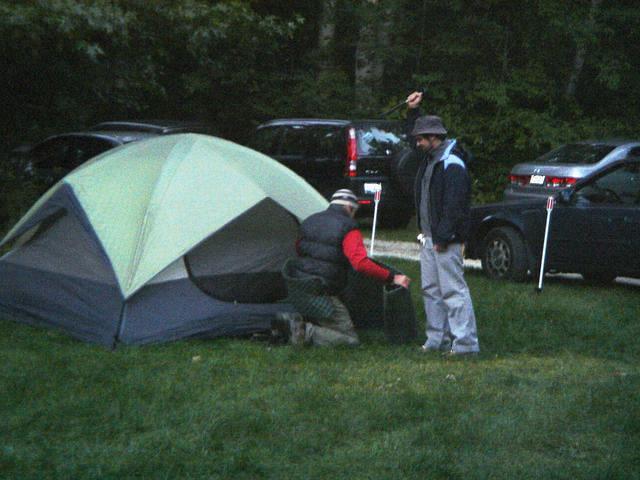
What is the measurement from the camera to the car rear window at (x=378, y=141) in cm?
1889

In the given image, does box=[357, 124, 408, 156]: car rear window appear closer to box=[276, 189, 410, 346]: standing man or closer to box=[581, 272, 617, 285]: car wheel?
box=[581, 272, 617, 285]: car wheel

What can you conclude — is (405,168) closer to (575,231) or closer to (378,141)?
(378,141)

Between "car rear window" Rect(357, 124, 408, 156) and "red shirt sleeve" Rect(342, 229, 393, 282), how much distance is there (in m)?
9.35

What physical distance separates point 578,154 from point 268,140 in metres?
4.80

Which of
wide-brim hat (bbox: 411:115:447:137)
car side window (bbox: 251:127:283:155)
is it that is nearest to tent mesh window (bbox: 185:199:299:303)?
wide-brim hat (bbox: 411:115:447:137)

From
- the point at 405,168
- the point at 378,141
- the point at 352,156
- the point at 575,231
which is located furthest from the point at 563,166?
the point at 575,231

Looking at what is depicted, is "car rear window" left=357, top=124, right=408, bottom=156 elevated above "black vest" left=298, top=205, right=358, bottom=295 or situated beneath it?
situated beneath

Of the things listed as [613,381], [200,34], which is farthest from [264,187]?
[200,34]

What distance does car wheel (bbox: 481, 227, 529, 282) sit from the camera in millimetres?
13750

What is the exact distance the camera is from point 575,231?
43.4 ft

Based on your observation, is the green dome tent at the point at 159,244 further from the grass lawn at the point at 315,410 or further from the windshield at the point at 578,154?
the windshield at the point at 578,154

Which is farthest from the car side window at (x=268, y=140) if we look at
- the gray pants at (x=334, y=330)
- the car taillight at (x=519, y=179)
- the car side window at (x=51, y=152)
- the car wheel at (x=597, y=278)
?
the gray pants at (x=334, y=330)

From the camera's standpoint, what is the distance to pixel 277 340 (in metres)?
9.70

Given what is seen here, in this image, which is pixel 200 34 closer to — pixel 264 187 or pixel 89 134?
pixel 89 134
